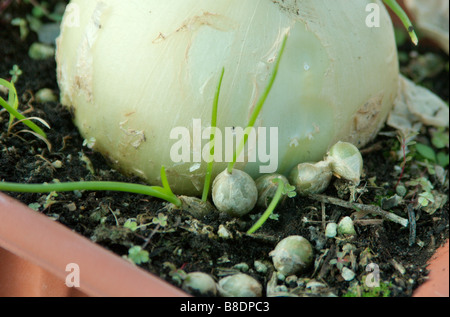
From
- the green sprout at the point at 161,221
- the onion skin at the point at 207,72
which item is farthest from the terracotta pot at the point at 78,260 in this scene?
the onion skin at the point at 207,72

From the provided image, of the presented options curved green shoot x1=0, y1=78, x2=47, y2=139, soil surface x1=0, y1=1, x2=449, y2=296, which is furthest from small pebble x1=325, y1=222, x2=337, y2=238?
curved green shoot x1=0, y1=78, x2=47, y2=139

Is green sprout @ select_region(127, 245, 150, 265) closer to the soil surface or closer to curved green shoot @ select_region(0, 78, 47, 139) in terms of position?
the soil surface

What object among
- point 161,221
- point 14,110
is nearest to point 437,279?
point 161,221

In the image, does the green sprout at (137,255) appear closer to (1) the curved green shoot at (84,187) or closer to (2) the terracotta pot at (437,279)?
(1) the curved green shoot at (84,187)

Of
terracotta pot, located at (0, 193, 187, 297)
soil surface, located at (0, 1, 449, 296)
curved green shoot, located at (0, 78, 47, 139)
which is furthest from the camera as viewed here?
curved green shoot, located at (0, 78, 47, 139)
